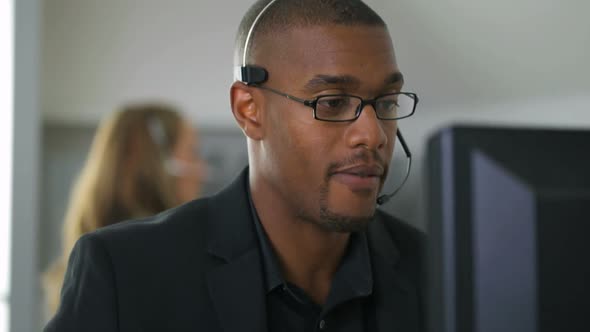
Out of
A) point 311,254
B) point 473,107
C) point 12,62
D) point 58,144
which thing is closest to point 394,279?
point 311,254

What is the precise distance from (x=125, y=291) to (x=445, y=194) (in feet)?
1.74

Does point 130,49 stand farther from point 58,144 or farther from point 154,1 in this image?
point 58,144

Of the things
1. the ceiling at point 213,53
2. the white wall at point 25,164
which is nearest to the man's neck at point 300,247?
the white wall at point 25,164

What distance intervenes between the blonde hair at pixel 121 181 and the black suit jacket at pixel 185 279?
0.70 m

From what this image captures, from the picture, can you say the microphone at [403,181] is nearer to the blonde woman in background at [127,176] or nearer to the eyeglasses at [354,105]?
the eyeglasses at [354,105]

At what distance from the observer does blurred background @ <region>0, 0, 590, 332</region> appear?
200cm

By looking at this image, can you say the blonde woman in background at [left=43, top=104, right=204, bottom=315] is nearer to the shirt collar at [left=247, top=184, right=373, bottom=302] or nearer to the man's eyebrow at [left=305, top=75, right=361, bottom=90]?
the shirt collar at [left=247, top=184, right=373, bottom=302]

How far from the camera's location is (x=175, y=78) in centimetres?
389

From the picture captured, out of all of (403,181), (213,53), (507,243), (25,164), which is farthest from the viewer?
(213,53)

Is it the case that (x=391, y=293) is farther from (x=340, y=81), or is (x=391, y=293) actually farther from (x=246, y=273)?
(x=340, y=81)

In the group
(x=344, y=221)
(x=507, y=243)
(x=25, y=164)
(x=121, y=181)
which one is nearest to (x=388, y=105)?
(x=344, y=221)

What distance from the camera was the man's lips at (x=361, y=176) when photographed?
86cm

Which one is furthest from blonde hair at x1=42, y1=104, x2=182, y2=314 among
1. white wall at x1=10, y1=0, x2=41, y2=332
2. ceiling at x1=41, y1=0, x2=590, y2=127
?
ceiling at x1=41, y1=0, x2=590, y2=127

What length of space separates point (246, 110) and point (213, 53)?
2801mm
